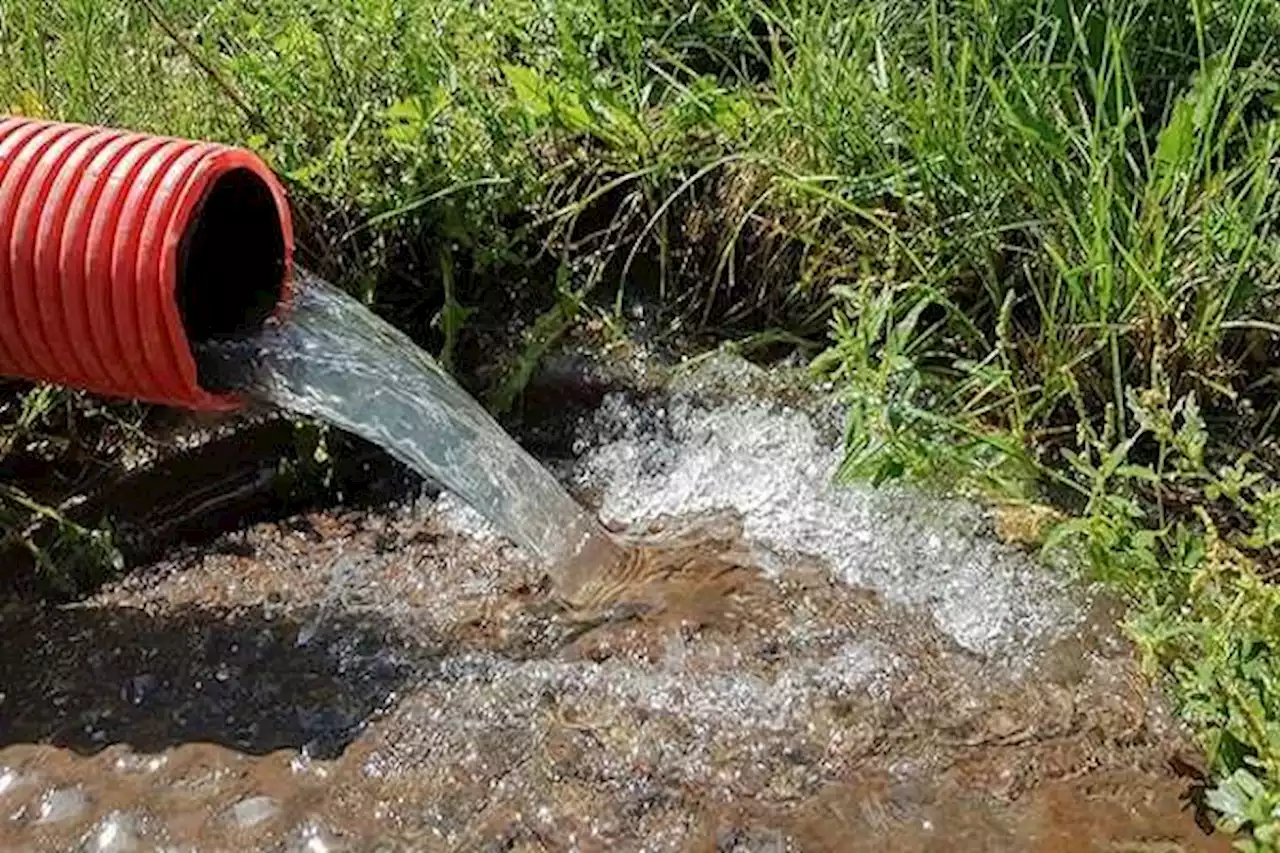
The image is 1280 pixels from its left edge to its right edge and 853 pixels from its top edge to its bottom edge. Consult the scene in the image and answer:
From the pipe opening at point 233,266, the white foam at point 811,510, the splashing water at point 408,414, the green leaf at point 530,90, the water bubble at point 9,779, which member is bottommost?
the water bubble at point 9,779

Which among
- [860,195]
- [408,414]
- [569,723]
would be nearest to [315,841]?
[569,723]

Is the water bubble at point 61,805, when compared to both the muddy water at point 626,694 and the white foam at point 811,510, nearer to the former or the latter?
the muddy water at point 626,694

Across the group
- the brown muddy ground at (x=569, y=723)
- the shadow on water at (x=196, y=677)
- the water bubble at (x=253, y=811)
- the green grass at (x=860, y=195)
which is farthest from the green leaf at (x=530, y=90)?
the water bubble at (x=253, y=811)

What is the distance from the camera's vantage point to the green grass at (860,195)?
267cm

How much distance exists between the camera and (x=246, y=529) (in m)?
3.02

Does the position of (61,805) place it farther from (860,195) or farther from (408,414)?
(860,195)

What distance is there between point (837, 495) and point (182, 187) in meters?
1.11

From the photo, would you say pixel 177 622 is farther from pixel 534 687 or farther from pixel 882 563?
pixel 882 563

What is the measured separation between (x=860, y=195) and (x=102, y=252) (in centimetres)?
123

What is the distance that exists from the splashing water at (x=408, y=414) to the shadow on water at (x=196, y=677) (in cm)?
26

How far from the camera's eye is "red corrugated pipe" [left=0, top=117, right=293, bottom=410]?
2.44 m

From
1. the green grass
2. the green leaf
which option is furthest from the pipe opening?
the green leaf

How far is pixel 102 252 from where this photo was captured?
2.44 m

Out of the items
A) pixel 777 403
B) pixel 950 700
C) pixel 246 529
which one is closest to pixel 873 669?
pixel 950 700
